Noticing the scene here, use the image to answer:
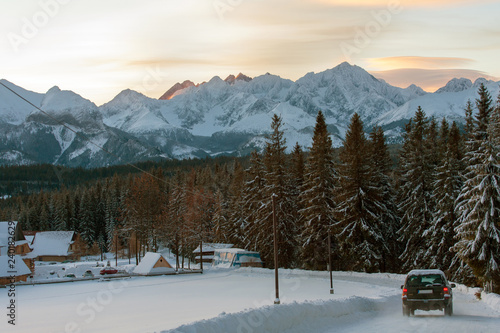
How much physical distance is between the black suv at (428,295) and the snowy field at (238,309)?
1.44 feet

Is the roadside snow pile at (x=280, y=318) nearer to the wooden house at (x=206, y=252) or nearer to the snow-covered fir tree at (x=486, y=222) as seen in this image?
the snow-covered fir tree at (x=486, y=222)

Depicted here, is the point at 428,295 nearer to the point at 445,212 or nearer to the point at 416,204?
the point at 445,212

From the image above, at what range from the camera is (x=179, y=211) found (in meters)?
84.5

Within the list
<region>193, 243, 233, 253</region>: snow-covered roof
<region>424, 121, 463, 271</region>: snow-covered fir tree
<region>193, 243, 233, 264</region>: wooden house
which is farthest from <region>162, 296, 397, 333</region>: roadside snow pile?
<region>193, 243, 233, 264</region>: wooden house

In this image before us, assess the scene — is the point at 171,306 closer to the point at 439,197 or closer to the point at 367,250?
the point at 367,250

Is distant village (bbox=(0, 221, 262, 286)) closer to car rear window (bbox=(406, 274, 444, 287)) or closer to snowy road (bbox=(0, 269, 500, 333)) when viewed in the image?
snowy road (bbox=(0, 269, 500, 333))

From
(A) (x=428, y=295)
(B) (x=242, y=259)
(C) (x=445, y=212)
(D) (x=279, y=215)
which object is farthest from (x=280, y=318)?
(B) (x=242, y=259)

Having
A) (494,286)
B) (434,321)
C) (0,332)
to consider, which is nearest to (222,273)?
(494,286)

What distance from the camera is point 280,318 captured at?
1788cm

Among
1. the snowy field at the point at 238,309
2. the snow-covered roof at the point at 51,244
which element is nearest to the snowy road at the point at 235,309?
the snowy field at the point at 238,309

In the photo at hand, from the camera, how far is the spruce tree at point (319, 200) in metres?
54.7

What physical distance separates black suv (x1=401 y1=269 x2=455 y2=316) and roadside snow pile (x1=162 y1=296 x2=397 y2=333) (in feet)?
8.09

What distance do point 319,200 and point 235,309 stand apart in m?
28.0

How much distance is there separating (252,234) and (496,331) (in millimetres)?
51911
